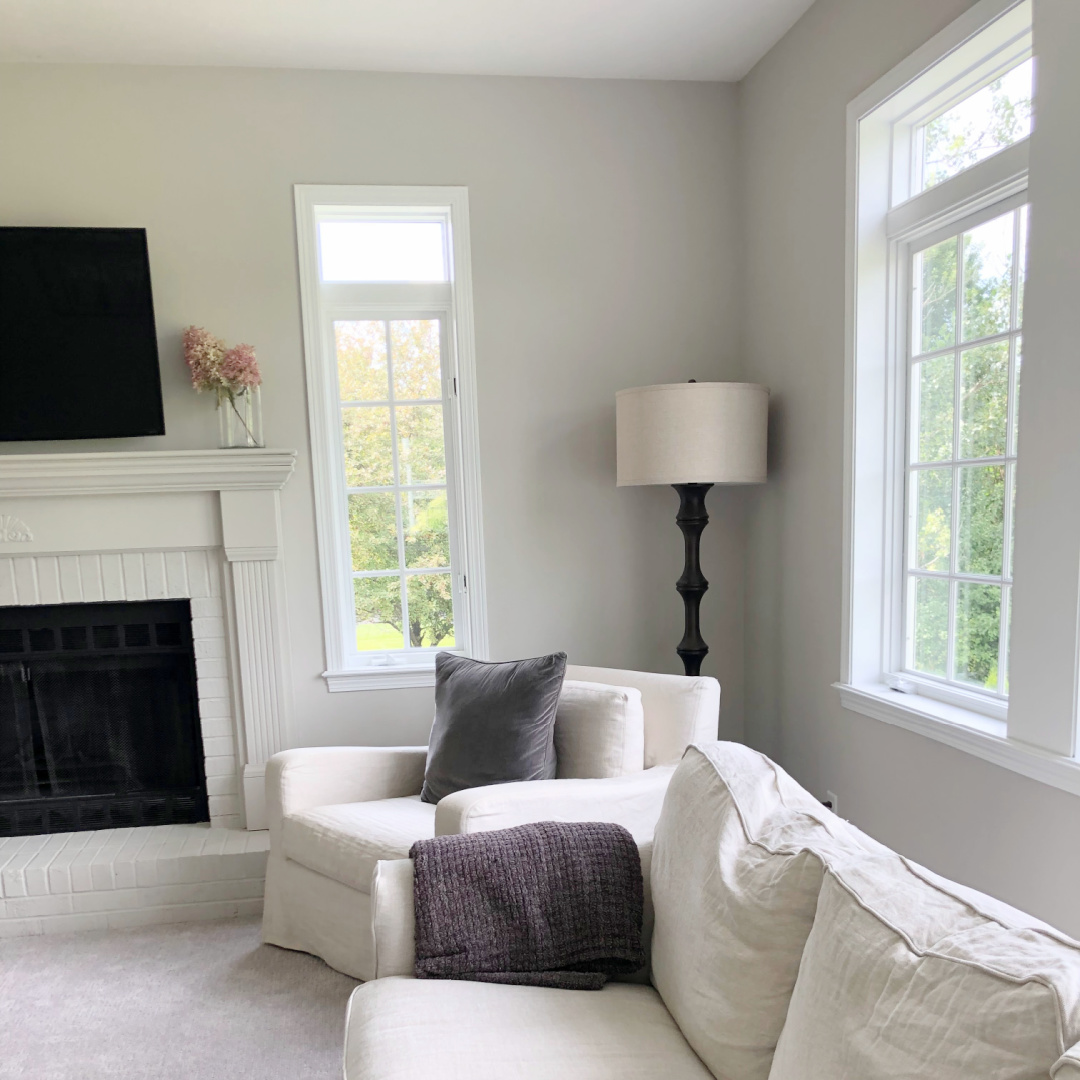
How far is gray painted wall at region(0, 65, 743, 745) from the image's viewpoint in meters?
2.75

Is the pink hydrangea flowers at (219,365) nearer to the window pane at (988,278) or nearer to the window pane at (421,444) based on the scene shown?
the window pane at (421,444)

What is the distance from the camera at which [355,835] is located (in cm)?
213

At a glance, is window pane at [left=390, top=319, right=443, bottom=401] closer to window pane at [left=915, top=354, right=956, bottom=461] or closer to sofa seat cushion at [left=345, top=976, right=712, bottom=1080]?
window pane at [left=915, top=354, right=956, bottom=461]

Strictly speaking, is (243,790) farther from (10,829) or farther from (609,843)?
(609,843)

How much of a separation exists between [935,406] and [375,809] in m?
2.01

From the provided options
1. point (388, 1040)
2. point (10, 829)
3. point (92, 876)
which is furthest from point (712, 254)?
point (10, 829)

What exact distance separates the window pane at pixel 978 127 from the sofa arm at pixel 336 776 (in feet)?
7.65

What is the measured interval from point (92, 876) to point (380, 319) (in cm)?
220

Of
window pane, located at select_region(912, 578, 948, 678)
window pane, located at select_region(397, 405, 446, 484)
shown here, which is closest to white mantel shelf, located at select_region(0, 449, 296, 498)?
window pane, located at select_region(397, 405, 446, 484)

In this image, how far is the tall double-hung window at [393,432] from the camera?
294cm

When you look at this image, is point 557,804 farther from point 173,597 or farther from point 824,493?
point 173,597

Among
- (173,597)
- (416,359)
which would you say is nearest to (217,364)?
(416,359)

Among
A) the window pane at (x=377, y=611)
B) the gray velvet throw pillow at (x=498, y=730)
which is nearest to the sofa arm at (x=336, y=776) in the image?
the gray velvet throw pillow at (x=498, y=730)

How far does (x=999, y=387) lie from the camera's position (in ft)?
6.54
